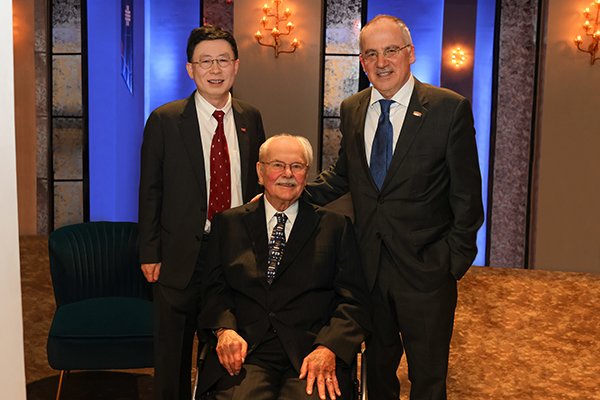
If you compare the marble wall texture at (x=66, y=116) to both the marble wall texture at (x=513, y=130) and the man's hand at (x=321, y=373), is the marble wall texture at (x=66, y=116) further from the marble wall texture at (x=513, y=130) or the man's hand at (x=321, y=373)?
the man's hand at (x=321, y=373)

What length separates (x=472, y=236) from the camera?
2871 millimetres

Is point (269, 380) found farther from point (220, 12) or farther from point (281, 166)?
point (220, 12)

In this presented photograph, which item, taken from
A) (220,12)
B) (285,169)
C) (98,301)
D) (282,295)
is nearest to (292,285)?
(282,295)

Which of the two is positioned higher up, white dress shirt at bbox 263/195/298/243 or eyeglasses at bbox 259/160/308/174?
eyeglasses at bbox 259/160/308/174

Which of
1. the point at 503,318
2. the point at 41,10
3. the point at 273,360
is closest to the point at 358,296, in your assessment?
the point at 273,360

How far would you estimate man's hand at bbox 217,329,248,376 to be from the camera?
261 cm

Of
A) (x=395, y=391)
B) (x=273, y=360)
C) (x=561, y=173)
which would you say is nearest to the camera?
(x=273, y=360)

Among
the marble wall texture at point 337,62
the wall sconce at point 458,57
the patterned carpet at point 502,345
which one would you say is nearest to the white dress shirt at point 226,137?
the patterned carpet at point 502,345

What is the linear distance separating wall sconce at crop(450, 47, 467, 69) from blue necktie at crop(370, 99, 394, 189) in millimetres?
6573

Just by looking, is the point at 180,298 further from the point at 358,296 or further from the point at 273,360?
the point at 358,296

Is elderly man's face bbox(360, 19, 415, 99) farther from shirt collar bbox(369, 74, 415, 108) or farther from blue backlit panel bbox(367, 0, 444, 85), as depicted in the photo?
blue backlit panel bbox(367, 0, 444, 85)

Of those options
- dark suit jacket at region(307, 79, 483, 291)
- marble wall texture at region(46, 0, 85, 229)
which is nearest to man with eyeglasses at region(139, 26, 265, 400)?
dark suit jacket at region(307, 79, 483, 291)

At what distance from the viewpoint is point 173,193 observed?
3.05 metres

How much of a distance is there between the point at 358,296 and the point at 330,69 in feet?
22.2
